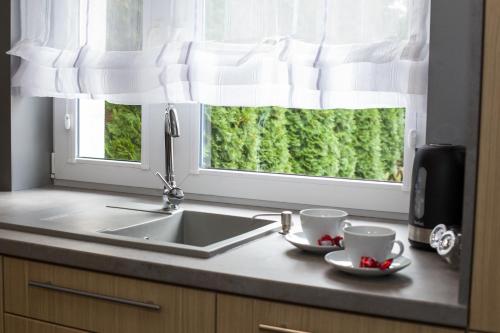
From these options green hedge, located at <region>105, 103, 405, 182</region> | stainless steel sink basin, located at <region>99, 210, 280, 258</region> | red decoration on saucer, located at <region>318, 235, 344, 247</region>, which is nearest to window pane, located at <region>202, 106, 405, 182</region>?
green hedge, located at <region>105, 103, 405, 182</region>

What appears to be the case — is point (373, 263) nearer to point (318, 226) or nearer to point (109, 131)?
point (318, 226)

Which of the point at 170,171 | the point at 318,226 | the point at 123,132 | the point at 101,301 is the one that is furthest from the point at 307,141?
the point at 101,301

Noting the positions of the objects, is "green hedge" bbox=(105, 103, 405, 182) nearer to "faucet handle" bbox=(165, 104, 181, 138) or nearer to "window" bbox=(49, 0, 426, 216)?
"window" bbox=(49, 0, 426, 216)

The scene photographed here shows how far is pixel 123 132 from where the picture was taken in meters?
2.55

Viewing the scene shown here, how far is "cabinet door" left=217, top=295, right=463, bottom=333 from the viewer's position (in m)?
1.28

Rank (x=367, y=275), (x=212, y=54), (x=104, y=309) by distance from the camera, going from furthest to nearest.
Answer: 1. (x=212, y=54)
2. (x=104, y=309)
3. (x=367, y=275)

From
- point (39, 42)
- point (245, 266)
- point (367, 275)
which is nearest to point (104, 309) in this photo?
point (245, 266)

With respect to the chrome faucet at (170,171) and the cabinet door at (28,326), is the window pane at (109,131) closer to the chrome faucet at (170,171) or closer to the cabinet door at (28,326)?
the chrome faucet at (170,171)

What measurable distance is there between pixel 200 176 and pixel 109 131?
453 millimetres

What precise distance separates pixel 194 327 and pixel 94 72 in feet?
3.87

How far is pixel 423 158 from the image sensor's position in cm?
164

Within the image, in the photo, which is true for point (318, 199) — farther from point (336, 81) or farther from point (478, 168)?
point (478, 168)

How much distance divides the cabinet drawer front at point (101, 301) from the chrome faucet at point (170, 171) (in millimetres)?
547

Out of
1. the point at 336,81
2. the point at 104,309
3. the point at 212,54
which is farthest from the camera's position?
the point at 212,54
